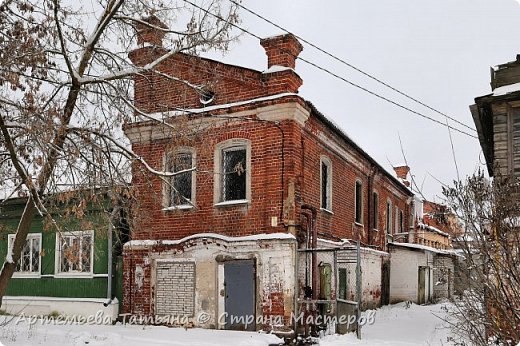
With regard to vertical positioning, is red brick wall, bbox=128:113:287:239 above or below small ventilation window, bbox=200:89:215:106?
below

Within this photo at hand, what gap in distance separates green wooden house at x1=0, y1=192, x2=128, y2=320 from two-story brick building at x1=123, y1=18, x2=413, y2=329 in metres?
0.78

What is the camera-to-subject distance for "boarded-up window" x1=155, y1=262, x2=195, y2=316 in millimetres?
14586

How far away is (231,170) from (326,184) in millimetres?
3363

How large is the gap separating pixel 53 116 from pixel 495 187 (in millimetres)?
6637

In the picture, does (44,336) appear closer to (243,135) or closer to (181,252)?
(181,252)

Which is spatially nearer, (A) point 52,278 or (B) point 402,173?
(A) point 52,278

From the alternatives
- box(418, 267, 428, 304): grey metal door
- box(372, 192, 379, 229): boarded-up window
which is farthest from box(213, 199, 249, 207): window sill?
box(418, 267, 428, 304): grey metal door

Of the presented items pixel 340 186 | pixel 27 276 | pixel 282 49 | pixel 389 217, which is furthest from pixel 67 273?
pixel 389 217

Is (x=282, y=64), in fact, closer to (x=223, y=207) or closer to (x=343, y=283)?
(x=223, y=207)

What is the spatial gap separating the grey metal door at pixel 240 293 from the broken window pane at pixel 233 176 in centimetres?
177

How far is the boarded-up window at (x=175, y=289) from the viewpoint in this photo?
47.9ft

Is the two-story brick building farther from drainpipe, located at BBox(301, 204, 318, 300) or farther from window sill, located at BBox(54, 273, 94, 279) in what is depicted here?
window sill, located at BBox(54, 273, 94, 279)

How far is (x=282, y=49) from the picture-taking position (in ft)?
45.9

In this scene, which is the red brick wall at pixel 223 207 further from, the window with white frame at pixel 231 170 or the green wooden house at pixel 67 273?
the green wooden house at pixel 67 273
